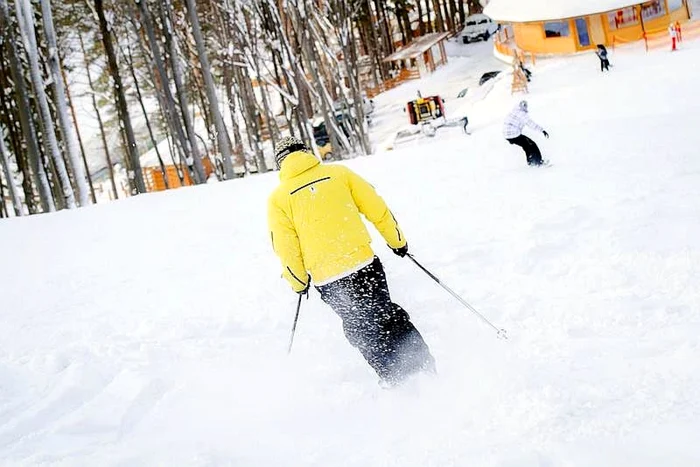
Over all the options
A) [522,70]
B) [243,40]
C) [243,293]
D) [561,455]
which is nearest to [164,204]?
[243,293]

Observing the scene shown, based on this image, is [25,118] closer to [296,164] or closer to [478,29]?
[296,164]

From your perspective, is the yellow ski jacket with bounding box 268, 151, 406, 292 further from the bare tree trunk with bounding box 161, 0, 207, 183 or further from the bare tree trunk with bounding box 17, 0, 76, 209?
the bare tree trunk with bounding box 161, 0, 207, 183

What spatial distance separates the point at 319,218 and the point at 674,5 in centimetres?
3437

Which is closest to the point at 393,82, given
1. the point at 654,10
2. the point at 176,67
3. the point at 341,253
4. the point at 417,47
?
the point at 417,47

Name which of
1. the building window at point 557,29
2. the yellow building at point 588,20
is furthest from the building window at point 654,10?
the building window at point 557,29

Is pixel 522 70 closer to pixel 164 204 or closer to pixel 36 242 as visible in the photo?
pixel 164 204

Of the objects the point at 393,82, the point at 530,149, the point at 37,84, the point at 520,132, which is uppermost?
the point at 37,84

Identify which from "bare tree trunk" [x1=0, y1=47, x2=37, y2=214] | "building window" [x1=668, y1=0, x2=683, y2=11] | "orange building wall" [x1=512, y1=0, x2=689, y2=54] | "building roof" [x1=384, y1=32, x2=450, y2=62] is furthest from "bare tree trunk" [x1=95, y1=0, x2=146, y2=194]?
"building roof" [x1=384, y1=32, x2=450, y2=62]

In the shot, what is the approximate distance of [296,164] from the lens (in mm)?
4168

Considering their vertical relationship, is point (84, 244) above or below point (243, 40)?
below

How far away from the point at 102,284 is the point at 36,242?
3.51m

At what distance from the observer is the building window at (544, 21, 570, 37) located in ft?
104

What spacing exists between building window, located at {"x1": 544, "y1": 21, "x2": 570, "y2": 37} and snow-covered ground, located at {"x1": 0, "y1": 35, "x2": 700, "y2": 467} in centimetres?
2268

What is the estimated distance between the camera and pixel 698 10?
35875 millimetres
